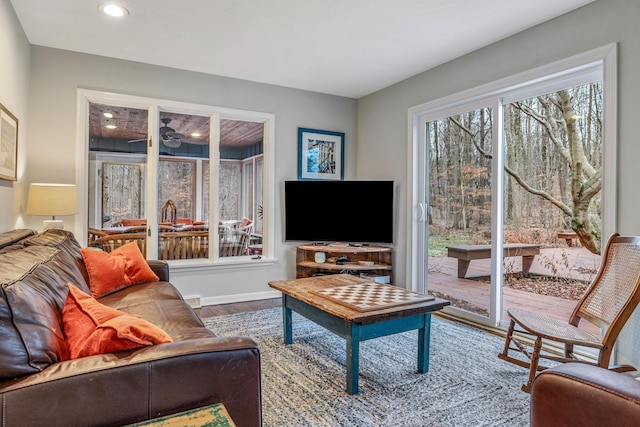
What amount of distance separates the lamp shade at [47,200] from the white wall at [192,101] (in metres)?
0.52

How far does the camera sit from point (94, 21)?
293cm

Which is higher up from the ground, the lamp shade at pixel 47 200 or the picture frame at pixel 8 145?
the picture frame at pixel 8 145

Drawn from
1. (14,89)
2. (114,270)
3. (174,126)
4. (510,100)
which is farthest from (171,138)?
(510,100)

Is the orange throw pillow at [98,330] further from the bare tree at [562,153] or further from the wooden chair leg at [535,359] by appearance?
the bare tree at [562,153]

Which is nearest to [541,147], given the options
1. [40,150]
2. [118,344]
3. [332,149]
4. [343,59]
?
[343,59]

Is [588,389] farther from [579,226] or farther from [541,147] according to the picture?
[541,147]

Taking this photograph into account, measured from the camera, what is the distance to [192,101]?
4031 millimetres

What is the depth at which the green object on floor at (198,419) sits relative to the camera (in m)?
1.02

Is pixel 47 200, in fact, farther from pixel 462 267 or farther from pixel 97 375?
pixel 462 267

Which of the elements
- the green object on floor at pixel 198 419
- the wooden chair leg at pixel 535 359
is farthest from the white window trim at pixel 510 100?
the green object on floor at pixel 198 419

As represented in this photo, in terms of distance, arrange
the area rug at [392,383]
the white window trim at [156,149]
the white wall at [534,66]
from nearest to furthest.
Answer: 1. the area rug at [392,383]
2. the white wall at [534,66]
3. the white window trim at [156,149]

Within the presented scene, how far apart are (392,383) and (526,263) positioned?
5.73ft

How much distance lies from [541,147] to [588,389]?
101 inches

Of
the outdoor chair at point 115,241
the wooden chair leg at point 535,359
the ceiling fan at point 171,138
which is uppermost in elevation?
the ceiling fan at point 171,138
